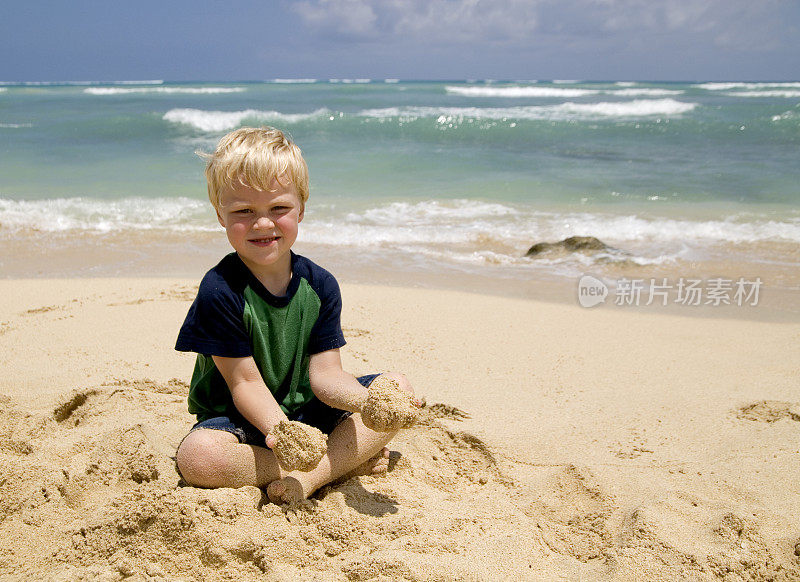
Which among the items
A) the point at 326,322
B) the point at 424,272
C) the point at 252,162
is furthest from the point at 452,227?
the point at 252,162

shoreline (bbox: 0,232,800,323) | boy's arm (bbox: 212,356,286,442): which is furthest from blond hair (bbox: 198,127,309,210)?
shoreline (bbox: 0,232,800,323)

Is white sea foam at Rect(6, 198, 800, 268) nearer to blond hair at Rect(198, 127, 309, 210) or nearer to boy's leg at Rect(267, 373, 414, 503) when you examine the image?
boy's leg at Rect(267, 373, 414, 503)

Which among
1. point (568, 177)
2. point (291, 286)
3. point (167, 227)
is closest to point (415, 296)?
point (291, 286)

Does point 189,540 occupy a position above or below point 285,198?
below

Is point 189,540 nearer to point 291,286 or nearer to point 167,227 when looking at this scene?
point 291,286

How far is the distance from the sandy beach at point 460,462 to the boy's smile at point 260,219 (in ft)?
2.41

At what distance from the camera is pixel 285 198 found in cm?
204

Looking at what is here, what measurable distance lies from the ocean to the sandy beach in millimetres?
1467

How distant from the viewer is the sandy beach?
1.79 meters

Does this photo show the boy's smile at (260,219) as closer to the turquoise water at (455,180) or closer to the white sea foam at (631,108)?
the turquoise water at (455,180)

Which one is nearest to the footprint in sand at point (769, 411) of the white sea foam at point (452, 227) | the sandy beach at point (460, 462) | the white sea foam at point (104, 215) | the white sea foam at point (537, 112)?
the sandy beach at point (460, 462)

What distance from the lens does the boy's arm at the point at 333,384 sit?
2113 mm

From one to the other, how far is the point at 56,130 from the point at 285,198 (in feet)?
54.0

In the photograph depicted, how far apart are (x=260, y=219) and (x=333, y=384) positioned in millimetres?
590
